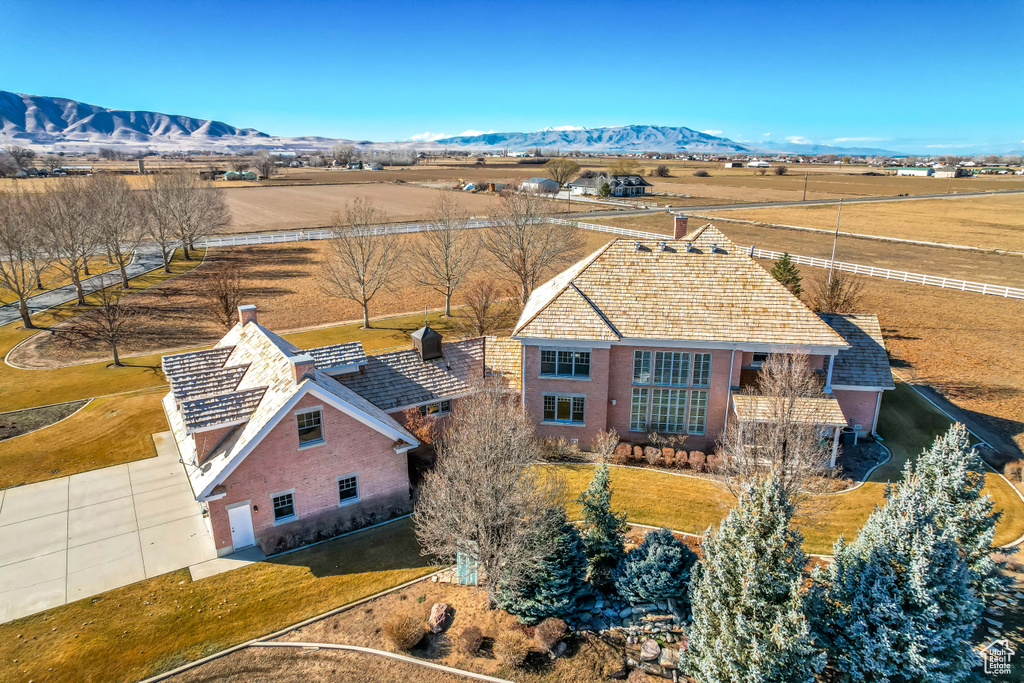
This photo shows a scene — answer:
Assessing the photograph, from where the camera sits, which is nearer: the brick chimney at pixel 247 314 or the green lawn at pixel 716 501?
the green lawn at pixel 716 501

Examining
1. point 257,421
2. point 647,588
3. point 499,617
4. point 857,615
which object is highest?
point 257,421

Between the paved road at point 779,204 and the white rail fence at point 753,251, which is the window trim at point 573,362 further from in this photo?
the paved road at point 779,204

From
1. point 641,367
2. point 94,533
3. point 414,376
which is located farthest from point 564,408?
point 94,533

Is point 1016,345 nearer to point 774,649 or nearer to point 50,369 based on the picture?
point 774,649

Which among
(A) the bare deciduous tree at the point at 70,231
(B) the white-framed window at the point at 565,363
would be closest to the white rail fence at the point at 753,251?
(B) the white-framed window at the point at 565,363

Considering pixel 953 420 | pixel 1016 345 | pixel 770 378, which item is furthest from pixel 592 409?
pixel 1016 345
